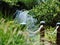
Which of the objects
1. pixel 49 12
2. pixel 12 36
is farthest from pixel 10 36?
pixel 49 12

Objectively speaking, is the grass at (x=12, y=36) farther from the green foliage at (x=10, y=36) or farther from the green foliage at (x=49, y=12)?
the green foliage at (x=49, y=12)

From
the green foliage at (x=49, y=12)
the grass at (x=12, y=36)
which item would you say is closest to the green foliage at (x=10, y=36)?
the grass at (x=12, y=36)

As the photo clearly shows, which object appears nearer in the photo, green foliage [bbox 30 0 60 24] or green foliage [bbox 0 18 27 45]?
green foliage [bbox 0 18 27 45]

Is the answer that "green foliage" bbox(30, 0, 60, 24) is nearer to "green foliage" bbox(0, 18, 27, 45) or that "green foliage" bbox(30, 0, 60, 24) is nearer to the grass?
the grass

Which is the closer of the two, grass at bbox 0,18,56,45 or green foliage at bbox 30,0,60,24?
grass at bbox 0,18,56,45

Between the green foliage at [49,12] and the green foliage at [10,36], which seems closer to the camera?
the green foliage at [10,36]

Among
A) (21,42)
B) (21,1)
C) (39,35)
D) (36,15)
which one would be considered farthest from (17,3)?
(21,42)

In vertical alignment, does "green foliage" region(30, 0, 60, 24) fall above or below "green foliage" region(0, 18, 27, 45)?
below

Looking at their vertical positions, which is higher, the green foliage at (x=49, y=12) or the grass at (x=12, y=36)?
the grass at (x=12, y=36)

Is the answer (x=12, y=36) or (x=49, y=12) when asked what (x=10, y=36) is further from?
(x=49, y=12)

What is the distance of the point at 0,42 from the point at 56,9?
4.65 metres

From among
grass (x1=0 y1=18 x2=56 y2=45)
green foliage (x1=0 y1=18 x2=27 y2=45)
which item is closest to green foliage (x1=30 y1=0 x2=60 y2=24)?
grass (x1=0 y1=18 x2=56 y2=45)

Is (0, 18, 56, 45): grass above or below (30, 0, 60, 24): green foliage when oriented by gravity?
above

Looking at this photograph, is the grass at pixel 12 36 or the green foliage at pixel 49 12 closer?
the grass at pixel 12 36
